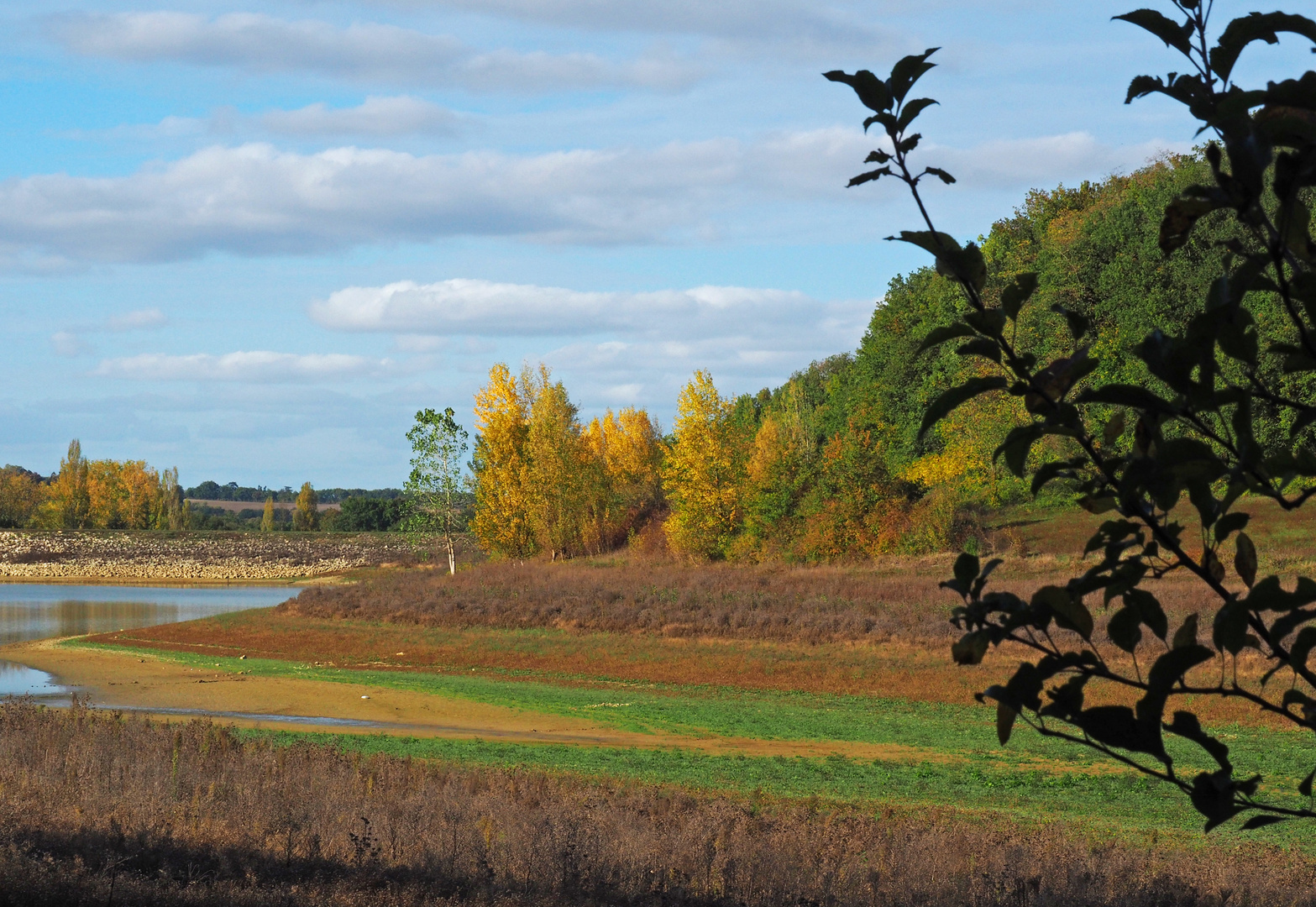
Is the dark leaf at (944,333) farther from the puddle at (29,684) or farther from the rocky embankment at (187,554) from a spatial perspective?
the rocky embankment at (187,554)

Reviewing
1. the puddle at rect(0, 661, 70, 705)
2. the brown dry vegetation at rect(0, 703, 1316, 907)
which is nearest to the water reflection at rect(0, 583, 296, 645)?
the puddle at rect(0, 661, 70, 705)

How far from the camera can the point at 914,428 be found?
5522cm

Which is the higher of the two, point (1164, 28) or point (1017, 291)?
point (1164, 28)

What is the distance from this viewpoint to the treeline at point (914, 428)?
1783 inches

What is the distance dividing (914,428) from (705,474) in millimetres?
10486

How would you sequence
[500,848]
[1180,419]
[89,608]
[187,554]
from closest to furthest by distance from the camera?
[1180,419], [500,848], [89,608], [187,554]

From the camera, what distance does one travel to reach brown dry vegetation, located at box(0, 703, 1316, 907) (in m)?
6.61

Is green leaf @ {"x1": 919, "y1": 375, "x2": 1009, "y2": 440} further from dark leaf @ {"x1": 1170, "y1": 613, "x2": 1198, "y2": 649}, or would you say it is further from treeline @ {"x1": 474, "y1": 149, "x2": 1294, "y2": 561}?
treeline @ {"x1": 474, "y1": 149, "x2": 1294, "y2": 561}

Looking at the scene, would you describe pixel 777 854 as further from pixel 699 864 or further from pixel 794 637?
pixel 794 637

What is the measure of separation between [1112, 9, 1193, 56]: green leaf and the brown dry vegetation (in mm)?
5759

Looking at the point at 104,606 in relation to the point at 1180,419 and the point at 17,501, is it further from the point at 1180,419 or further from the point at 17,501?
the point at 17,501

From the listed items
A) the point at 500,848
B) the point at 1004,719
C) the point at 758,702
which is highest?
the point at 1004,719

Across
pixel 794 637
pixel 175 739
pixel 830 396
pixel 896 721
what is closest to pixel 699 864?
pixel 175 739

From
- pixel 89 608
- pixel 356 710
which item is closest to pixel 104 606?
pixel 89 608
